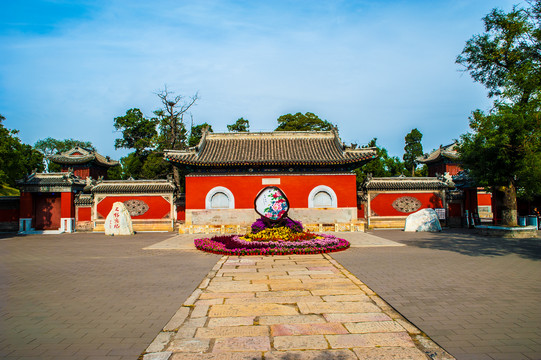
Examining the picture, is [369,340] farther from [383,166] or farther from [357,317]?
[383,166]

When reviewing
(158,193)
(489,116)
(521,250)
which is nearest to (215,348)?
(521,250)

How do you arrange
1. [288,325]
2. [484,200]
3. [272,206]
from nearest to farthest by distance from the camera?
[288,325] < [272,206] < [484,200]

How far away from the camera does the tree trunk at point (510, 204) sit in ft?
47.4

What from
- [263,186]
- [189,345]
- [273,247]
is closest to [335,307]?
[189,345]

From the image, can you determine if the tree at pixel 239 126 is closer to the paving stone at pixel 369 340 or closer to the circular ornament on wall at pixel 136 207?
the circular ornament on wall at pixel 136 207

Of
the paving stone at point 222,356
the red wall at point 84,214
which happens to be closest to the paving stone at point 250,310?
the paving stone at point 222,356

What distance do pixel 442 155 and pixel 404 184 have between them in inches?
439

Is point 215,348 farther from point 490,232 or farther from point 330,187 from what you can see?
point 490,232

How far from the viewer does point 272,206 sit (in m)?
12.1

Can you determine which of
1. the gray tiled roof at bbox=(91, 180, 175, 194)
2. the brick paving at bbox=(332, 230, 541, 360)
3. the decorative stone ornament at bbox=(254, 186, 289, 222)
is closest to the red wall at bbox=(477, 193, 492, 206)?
the brick paving at bbox=(332, 230, 541, 360)

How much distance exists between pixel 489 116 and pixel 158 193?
56.4 ft

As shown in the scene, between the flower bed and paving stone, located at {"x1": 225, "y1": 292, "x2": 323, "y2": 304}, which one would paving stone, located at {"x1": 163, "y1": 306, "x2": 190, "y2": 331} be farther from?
the flower bed

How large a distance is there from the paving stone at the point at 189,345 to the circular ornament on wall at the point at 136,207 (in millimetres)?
16924

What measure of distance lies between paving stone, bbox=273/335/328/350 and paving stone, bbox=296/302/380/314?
89cm
